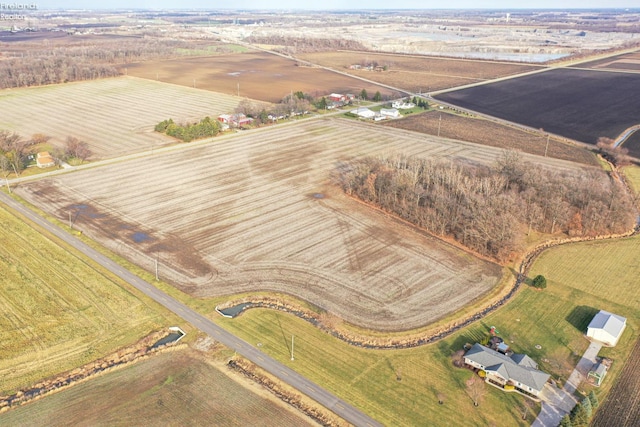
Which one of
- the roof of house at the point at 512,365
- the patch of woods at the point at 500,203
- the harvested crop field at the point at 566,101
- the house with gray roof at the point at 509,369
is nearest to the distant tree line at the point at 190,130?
the patch of woods at the point at 500,203

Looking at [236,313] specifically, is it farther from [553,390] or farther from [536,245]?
[536,245]

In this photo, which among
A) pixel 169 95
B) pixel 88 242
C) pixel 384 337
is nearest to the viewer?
pixel 384 337

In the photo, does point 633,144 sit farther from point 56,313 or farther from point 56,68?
point 56,68

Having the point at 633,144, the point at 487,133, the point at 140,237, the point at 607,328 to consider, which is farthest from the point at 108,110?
the point at 633,144

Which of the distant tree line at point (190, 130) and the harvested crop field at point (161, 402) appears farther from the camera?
the distant tree line at point (190, 130)

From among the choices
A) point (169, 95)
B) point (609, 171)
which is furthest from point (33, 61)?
point (609, 171)

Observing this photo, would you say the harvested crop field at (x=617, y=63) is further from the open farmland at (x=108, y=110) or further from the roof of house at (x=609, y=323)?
the roof of house at (x=609, y=323)

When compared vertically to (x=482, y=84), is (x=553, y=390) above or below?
below
